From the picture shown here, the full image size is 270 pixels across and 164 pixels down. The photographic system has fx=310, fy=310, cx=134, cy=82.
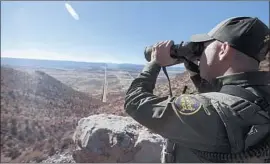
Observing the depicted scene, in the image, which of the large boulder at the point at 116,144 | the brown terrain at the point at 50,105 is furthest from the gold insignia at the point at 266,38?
the large boulder at the point at 116,144

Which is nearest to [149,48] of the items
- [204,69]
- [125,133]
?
[204,69]

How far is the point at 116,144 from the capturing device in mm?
2611

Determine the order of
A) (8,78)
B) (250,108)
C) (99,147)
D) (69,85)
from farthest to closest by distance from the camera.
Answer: (8,78), (69,85), (99,147), (250,108)

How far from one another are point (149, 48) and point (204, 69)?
0.25 meters

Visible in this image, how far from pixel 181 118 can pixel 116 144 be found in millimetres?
1777

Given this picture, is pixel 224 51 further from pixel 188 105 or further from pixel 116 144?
pixel 116 144

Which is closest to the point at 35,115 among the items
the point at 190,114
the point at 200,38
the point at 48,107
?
the point at 48,107

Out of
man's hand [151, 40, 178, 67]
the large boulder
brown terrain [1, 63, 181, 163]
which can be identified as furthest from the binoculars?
the large boulder

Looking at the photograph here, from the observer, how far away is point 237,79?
0.94 m

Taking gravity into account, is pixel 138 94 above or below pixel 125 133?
above

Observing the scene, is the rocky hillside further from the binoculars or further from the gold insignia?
the gold insignia

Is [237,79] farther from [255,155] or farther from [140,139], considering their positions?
[140,139]

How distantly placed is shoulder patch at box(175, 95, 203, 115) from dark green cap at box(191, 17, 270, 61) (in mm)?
219

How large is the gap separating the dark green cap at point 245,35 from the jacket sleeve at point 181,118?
214 millimetres
